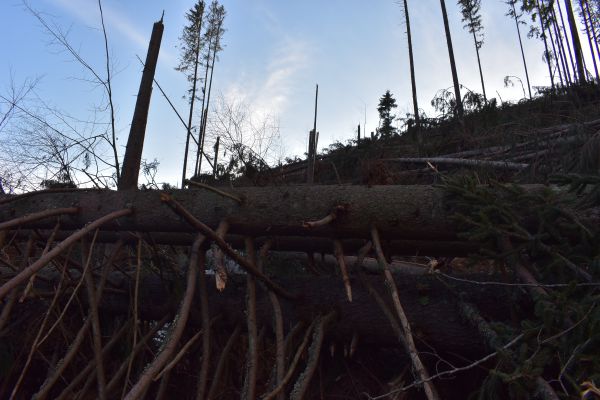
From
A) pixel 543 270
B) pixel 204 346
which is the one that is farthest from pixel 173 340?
pixel 543 270

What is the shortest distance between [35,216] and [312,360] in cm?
145

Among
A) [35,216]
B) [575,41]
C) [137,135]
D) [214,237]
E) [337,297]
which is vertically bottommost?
[337,297]

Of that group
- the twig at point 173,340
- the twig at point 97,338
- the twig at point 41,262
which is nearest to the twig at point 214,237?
the twig at point 173,340

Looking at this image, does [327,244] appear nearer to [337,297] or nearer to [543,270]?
[337,297]

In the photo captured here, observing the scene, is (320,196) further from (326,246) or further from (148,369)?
(148,369)

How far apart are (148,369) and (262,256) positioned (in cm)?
75

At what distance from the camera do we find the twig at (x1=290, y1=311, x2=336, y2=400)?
1.59 m

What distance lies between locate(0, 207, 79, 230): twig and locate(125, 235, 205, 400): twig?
81 cm

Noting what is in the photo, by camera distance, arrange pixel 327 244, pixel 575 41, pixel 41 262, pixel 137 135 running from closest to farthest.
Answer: pixel 41 262
pixel 327 244
pixel 137 135
pixel 575 41

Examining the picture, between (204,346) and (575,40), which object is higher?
(575,40)

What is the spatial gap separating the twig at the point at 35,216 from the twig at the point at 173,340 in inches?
32.0

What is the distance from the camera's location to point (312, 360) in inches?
67.8

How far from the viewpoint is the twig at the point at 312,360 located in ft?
5.22

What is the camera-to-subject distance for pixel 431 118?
12727 mm
